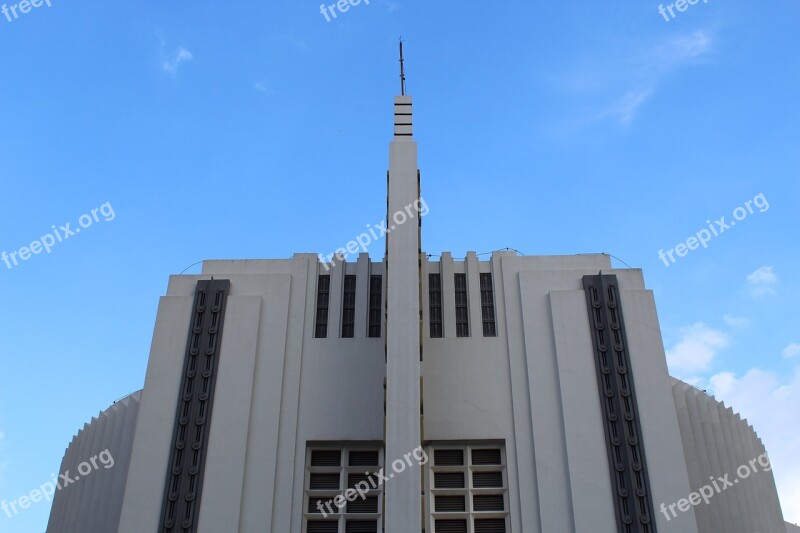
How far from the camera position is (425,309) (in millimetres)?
30719

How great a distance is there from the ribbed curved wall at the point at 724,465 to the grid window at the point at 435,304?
9160mm

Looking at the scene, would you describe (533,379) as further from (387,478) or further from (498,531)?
(387,478)

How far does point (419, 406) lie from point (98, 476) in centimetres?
1393

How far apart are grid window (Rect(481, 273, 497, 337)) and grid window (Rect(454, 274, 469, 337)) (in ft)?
2.11

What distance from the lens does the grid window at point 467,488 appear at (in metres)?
27.1

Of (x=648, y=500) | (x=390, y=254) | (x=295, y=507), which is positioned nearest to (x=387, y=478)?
(x=295, y=507)

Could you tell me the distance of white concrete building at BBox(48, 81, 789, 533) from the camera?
26.2 metres

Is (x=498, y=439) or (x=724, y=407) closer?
(x=498, y=439)

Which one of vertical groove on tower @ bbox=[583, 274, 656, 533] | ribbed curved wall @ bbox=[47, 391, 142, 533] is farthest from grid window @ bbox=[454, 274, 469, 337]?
ribbed curved wall @ bbox=[47, 391, 142, 533]

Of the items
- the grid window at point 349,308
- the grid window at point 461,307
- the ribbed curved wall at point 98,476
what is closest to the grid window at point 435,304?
the grid window at point 461,307

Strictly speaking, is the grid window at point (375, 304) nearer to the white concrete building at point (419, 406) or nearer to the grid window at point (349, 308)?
the white concrete building at point (419, 406)

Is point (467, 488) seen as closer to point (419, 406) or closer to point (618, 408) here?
point (419, 406)

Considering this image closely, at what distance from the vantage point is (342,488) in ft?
90.4

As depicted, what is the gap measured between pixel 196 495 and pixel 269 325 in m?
6.53
